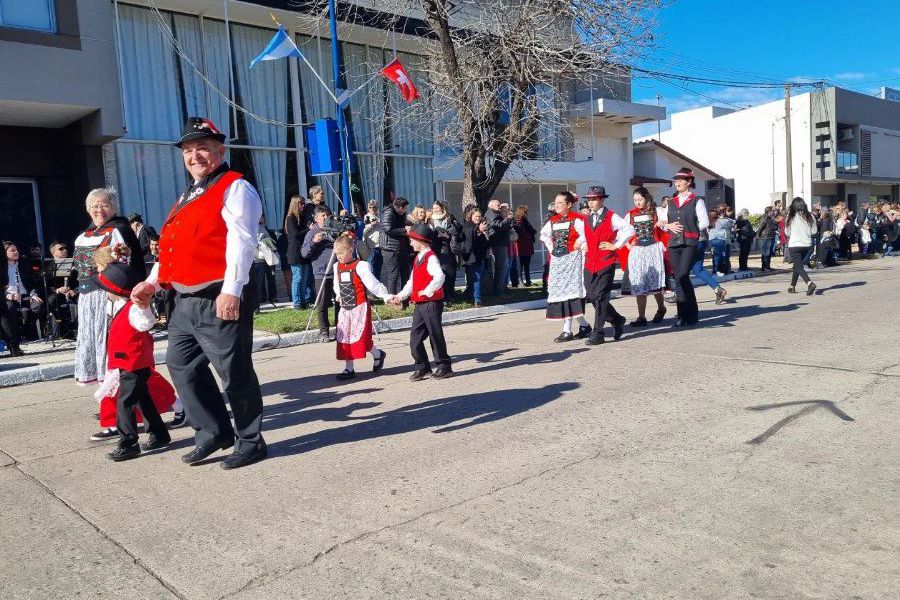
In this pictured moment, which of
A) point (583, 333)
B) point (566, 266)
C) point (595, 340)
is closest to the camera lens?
point (595, 340)

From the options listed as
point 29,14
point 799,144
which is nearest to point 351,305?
point 29,14

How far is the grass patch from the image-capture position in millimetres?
10961

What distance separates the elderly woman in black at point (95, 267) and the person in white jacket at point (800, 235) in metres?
11.0

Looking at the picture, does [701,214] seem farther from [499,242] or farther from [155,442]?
[155,442]

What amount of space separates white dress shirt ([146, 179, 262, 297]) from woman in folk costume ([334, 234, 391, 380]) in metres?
2.80

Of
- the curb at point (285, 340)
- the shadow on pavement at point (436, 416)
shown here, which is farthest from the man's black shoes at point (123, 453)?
the curb at point (285, 340)

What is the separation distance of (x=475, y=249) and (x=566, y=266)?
4602mm

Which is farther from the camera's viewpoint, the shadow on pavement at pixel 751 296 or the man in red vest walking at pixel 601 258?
the shadow on pavement at pixel 751 296

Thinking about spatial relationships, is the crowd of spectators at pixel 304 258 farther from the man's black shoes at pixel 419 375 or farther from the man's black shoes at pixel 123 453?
the man's black shoes at pixel 419 375

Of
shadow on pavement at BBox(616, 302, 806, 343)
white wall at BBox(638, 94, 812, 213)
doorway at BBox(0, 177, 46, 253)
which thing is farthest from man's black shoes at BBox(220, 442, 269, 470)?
white wall at BBox(638, 94, 812, 213)

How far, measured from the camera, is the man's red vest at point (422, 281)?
7098 mm

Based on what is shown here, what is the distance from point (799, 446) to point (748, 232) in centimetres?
1569

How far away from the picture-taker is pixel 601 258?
877 centimetres

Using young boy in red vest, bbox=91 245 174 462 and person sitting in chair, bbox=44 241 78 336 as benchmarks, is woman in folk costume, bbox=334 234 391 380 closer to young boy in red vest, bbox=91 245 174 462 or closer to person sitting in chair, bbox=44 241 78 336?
young boy in red vest, bbox=91 245 174 462
